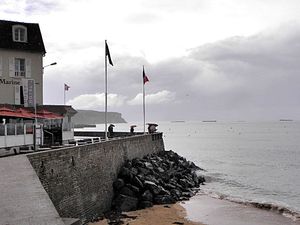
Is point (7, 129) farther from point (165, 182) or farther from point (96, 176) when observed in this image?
point (165, 182)

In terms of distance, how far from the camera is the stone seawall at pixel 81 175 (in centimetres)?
1815

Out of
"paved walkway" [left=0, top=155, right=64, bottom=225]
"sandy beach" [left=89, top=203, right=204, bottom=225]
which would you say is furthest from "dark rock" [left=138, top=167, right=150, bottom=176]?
"paved walkway" [left=0, top=155, right=64, bottom=225]

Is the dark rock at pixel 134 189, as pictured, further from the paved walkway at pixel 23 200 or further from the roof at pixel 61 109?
the paved walkway at pixel 23 200

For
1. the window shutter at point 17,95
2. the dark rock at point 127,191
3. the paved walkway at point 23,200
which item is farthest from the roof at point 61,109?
the paved walkway at point 23,200

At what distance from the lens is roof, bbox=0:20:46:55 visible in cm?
3384

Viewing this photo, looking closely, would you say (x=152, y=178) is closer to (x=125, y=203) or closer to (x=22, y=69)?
(x=125, y=203)

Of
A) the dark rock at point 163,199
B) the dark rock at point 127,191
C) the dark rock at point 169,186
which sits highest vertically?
the dark rock at point 127,191

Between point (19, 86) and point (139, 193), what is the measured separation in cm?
1399

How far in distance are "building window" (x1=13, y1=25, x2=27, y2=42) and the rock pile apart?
46.2ft

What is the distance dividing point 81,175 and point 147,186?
6.80 meters

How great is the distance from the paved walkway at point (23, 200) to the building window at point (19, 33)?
72.1 ft

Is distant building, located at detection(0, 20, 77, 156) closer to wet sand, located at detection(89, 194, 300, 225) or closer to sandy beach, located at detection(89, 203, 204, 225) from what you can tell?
sandy beach, located at detection(89, 203, 204, 225)

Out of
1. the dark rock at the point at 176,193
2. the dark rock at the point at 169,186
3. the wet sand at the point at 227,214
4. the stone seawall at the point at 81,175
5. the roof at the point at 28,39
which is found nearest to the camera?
the stone seawall at the point at 81,175

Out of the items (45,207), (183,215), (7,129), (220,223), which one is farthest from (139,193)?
(45,207)
